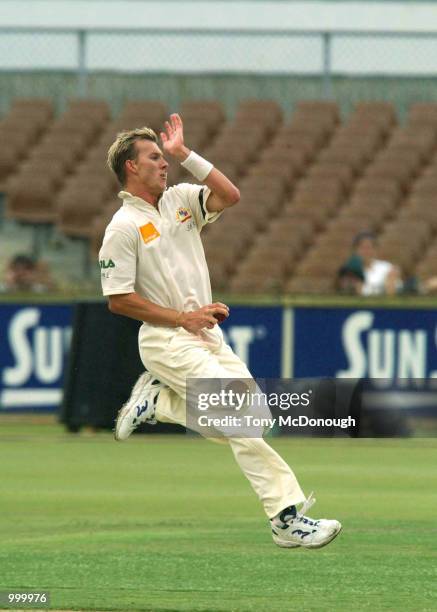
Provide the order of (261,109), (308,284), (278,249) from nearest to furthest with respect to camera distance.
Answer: (308,284) < (278,249) < (261,109)

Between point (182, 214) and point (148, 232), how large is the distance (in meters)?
0.21

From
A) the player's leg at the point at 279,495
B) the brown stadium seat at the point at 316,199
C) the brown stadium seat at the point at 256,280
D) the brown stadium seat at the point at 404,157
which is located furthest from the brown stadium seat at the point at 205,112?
the player's leg at the point at 279,495

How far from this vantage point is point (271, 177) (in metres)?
22.8

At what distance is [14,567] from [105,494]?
3406mm

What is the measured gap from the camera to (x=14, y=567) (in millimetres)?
8031

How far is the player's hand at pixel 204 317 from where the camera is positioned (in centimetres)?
770

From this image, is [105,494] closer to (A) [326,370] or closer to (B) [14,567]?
(B) [14,567]

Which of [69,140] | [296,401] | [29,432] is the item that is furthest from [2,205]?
[296,401]

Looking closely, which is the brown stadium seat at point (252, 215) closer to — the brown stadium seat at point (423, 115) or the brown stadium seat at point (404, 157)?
the brown stadium seat at point (404, 157)

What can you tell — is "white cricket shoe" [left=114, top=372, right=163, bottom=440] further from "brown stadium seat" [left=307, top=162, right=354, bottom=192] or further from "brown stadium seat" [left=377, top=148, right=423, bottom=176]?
"brown stadium seat" [left=377, top=148, right=423, bottom=176]

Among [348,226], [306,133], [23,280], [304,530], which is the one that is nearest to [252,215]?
[348,226]

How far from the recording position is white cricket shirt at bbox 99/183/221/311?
7.80 m

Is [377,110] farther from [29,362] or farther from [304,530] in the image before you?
[304,530]

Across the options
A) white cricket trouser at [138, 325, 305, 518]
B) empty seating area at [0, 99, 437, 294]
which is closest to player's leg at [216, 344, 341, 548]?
white cricket trouser at [138, 325, 305, 518]
